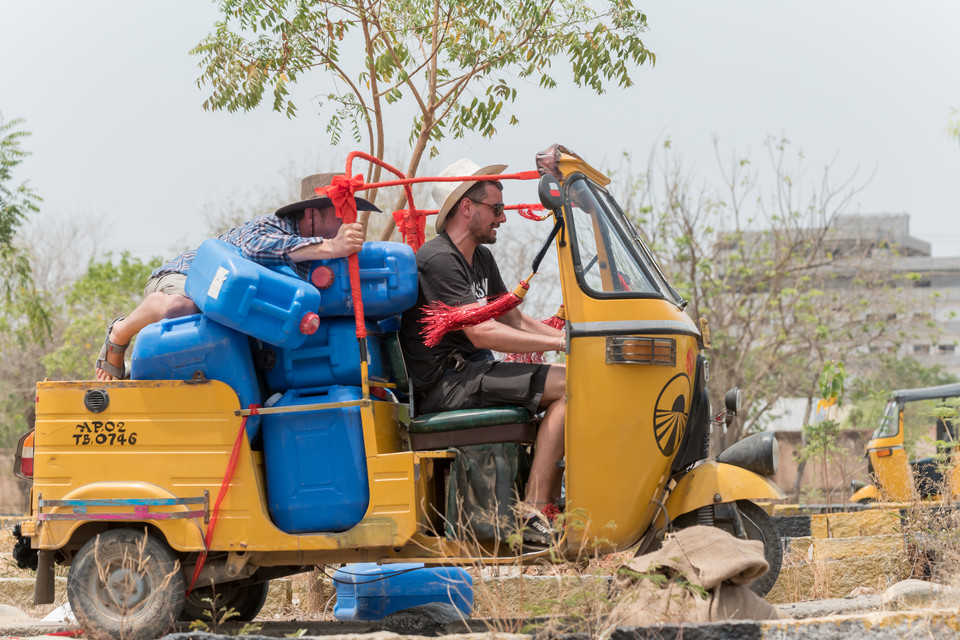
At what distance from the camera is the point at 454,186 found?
18.9 ft


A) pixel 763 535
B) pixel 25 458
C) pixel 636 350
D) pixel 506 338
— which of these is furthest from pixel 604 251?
pixel 25 458

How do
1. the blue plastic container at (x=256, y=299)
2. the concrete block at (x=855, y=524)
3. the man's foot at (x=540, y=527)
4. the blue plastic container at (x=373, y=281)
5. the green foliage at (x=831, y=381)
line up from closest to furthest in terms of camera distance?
the blue plastic container at (x=256, y=299)
the man's foot at (x=540, y=527)
the blue plastic container at (x=373, y=281)
the concrete block at (x=855, y=524)
the green foliage at (x=831, y=381)

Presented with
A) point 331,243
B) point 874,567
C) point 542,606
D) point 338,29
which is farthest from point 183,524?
point 338,29

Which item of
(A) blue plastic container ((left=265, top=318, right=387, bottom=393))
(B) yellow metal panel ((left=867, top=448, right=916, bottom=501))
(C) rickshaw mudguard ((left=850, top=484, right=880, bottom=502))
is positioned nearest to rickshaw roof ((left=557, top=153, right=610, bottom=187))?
(A) blue plastic container ((left=265, top=318, right=387, bottom=393))

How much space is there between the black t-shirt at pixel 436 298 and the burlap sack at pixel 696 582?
5.14 ft

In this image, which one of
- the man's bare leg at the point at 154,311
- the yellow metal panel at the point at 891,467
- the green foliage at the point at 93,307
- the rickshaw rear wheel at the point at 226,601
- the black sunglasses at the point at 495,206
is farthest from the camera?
the green foliage at the point at 93,307

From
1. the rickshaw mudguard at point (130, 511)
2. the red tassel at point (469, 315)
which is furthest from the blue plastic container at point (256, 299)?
the rickshaw mudguard at point (130, 511)

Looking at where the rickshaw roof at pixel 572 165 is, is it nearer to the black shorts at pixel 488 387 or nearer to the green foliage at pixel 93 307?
the black shorts at pixel 488 387

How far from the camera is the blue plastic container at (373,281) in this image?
4992mm

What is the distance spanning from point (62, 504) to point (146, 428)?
23.9 inches

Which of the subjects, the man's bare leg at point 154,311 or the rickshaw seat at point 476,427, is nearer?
the rickshaw seat at point 476,427

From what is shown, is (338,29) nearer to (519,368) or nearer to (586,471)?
(519,368)

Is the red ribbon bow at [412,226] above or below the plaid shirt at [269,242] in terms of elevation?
above

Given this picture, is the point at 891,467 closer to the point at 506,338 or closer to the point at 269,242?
the point at 506,338
